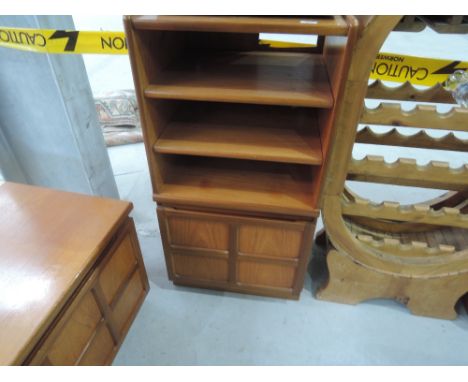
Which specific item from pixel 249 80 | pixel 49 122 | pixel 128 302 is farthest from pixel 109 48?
pixel 128 302

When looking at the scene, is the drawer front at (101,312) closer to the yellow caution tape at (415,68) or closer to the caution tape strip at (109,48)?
the caution tape strip at (109,48)

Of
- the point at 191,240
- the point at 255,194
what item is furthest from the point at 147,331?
the point at 255,194

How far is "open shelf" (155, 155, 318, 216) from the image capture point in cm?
113

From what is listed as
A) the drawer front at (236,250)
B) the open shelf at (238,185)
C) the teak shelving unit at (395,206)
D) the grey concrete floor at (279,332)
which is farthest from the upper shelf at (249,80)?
the grey concrete floor at (279,332)

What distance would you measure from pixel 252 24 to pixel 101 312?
1.10 m

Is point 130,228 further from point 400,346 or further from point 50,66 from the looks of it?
point 400,346

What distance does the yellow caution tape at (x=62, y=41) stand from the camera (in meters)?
1.30

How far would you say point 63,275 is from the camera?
90 cm

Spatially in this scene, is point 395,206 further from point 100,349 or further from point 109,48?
point 109,48

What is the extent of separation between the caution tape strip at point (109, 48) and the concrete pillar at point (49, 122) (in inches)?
1.6

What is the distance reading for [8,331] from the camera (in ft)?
2.51

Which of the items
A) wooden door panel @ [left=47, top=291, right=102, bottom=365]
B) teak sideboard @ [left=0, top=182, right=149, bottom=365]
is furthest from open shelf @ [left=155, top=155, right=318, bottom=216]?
wooden door panel @ [left=47, top=291, right=102, bottom=365]

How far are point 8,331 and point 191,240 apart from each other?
690 mm

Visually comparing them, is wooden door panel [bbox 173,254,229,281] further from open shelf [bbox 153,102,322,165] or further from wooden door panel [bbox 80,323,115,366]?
open shelf [bbox 153,102,322,165]
